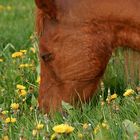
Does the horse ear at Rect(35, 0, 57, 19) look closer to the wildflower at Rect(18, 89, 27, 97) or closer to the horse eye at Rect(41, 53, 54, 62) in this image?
the horse eye at Rect(41, 53, 54, 62)

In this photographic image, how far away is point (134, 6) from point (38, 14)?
25.9 inches

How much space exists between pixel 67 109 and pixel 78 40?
1.49 ft

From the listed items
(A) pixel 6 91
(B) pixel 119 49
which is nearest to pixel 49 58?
(B) pixel 119 49

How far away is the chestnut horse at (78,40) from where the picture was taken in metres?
3.78

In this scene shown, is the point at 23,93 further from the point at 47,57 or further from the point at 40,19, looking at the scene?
the point at 40,19

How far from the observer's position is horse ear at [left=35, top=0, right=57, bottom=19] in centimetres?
383

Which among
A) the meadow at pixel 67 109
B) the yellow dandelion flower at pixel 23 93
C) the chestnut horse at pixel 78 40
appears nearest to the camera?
the meadow at pixel 67 109

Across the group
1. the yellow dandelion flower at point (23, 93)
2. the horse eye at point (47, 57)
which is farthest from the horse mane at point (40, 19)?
the yellow dandelion flower at point (23, 93)

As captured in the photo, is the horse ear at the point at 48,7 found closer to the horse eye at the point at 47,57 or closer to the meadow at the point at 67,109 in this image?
the horse eye at the point at 47,57

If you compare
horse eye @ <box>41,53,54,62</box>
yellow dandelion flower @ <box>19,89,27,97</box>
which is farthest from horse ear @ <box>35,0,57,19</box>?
yellow dandelion flower @ <box>19,89,27,97</box>

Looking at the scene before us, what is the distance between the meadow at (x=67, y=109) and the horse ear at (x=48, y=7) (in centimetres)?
52

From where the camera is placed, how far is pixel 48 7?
3857 millimetres

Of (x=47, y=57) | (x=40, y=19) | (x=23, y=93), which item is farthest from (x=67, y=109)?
(x=40, y=19)

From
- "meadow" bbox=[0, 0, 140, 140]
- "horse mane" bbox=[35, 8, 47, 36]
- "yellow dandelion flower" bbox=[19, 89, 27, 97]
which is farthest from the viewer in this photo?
"yellow dandelion flower" bbox=[19, 89, 27, 97]
